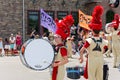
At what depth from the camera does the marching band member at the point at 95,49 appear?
8.92 m

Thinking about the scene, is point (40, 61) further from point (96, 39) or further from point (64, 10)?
point (64, 10)

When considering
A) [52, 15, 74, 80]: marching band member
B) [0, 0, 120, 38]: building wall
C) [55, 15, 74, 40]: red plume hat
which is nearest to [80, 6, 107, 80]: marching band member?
[55, 15, 74, 40]: red plume hat

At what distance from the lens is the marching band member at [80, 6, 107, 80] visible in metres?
8.92

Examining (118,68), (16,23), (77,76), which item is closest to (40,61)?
(77,76)

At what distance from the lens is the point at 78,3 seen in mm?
35750

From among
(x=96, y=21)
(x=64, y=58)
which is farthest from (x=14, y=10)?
(x=64, y=58)

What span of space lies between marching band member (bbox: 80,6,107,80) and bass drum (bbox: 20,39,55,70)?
1485 millimetres

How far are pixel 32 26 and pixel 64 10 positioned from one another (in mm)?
3005

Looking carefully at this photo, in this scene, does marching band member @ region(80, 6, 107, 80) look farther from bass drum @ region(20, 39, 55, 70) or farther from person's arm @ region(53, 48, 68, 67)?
bass drum @ region(20, 39, 55, 70)

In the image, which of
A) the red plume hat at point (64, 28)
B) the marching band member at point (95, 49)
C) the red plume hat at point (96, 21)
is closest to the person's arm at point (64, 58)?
the red plume hat at point (64, 28)

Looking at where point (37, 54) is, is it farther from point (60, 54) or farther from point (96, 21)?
point (96, 21)

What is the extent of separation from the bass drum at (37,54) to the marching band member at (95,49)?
1485 millimetres

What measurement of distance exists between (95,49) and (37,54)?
1.78 meters

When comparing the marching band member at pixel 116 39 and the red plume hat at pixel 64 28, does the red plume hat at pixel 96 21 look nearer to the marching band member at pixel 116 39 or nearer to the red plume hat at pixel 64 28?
the red plume hat at pixel 64 28
